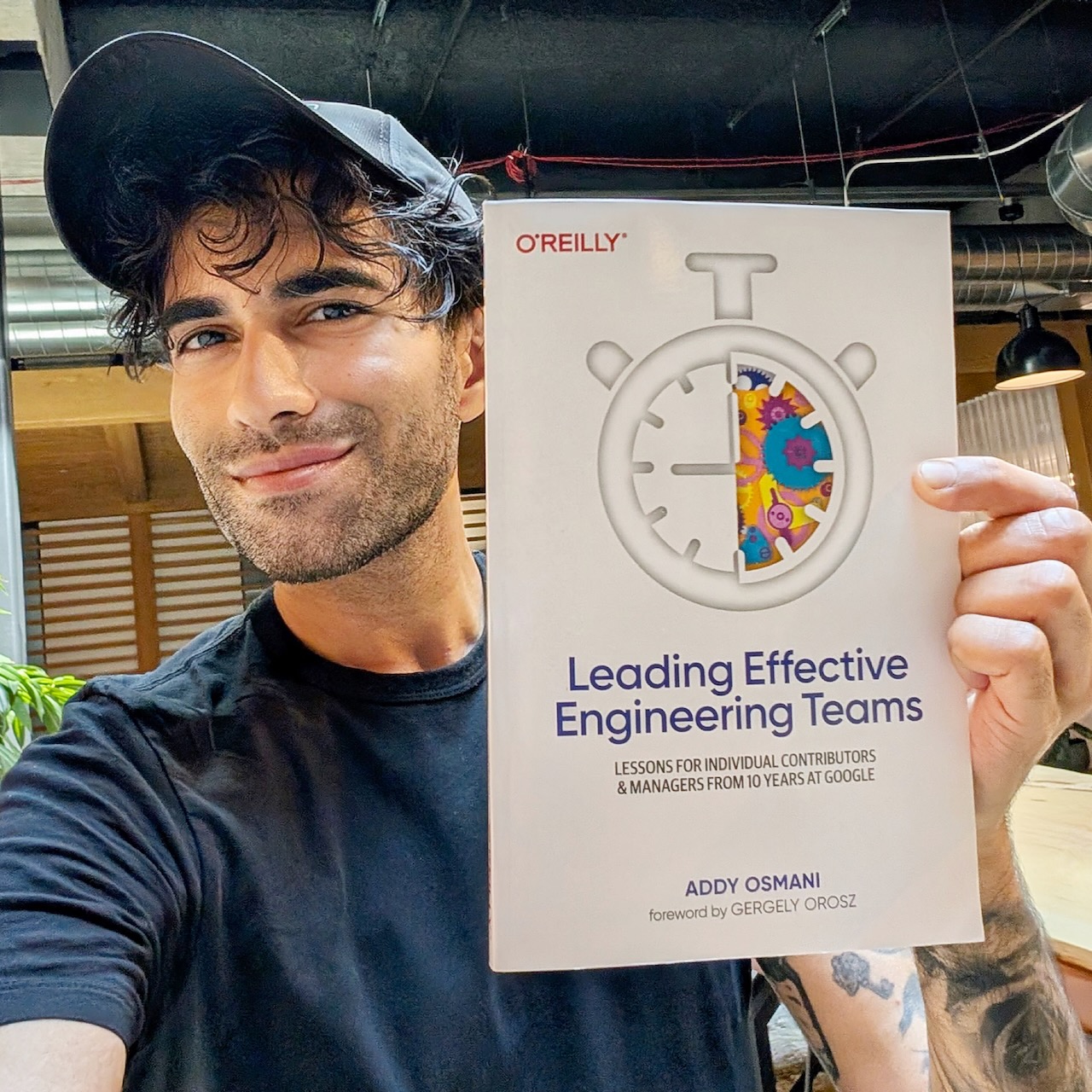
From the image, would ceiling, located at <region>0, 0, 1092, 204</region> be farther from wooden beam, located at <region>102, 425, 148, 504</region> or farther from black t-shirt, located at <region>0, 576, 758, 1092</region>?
wooden beam, located at <region>102, 425, 148, 504</region>

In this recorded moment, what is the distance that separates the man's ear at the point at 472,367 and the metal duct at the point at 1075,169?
303 centimetres

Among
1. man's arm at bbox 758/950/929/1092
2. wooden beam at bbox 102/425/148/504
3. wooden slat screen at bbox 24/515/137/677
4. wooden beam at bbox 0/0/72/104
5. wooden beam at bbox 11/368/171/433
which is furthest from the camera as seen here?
wooden slat screen at bbox 24/515/137/677

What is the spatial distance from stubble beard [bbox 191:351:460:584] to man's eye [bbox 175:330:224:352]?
0.29ft

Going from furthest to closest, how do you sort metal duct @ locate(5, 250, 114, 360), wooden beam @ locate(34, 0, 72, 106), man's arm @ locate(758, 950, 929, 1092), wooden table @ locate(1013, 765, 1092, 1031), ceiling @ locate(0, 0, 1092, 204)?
metal duct @ locate(5, 250, 114, 360), ceiling @ locate(0, 0, 1092, 204), wooden beam @ locate(34, 0, 72, 106), wooden table @ locate(1013, 765, 1092, 1031), man's arm @ locate(758, 950, 929, 1092)

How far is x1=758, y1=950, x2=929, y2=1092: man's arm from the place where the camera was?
0.80 metres

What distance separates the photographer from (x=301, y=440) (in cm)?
69

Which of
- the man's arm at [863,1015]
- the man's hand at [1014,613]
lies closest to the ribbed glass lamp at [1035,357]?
the man's arm at [863,1015]

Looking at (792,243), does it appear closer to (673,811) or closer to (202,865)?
(673,811)

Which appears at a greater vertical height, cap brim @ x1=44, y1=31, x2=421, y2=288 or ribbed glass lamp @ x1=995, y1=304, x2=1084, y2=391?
ribbed glass lamp @ x1=995, y1=304, x2=1084, y2=391

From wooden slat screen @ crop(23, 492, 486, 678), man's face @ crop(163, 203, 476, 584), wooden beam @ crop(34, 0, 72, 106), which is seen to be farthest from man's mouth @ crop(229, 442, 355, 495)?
wooden slat screen @ crop(23, 492, 486, 678)

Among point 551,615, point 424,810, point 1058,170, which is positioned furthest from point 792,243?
point 1058,170

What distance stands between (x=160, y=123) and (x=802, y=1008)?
3.10 ft

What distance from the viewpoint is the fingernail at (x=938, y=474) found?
0.55 meters

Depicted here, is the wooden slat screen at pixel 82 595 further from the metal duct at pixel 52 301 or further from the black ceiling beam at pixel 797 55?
the black ceiling beam at pixel 797 55
